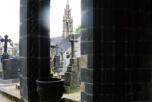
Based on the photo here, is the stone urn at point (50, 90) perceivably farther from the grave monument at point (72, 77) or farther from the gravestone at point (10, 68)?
the gravestone at point (10, 68)

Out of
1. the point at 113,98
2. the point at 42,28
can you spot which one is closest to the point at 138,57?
the point at 113,98

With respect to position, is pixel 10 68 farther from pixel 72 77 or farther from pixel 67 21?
pixel 67 21

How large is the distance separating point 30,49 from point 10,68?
16.7 feet

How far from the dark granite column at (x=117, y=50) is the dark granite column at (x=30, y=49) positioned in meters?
0.91

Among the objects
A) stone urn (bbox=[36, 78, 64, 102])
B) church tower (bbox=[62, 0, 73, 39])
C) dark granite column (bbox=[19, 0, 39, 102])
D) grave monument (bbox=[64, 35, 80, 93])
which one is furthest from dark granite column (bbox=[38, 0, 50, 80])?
church tower (bbox=[62, 0, 73, 39])

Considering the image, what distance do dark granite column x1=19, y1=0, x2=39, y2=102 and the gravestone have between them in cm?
485

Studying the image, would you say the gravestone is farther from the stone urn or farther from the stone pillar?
the stone pillar

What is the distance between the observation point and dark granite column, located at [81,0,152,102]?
92.0 inches

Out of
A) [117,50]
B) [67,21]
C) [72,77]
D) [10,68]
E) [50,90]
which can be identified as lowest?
[72,77]

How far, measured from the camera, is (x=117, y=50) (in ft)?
7.80

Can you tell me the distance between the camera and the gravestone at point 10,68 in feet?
24.6

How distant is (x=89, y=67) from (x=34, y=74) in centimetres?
104

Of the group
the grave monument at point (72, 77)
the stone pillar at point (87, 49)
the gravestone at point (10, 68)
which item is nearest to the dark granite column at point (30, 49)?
the stone pillar at point (87, 49)

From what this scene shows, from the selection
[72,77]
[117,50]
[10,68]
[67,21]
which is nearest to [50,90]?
[117,50]
